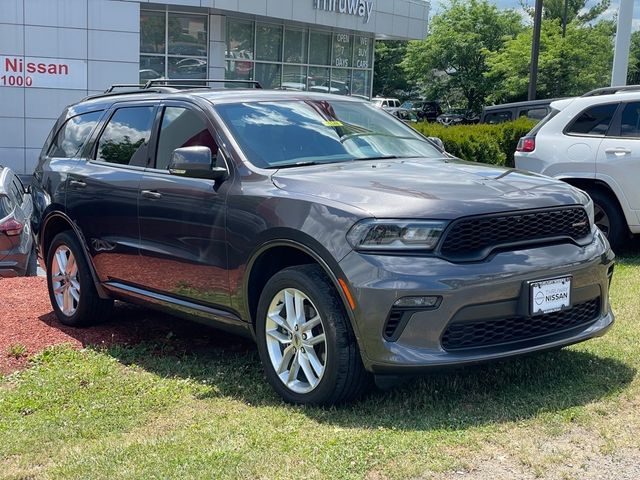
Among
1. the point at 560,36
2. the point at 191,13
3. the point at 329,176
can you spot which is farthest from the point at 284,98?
the point at 560,36

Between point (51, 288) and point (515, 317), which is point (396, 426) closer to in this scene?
point (515, 317)

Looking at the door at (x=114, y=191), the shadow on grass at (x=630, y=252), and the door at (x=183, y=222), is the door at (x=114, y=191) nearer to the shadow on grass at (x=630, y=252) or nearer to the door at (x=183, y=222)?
the door at (x=183, y=222)

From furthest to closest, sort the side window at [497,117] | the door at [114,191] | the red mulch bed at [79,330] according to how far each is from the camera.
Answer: the side window at [497,117] < the red mulch bed at [79,330] < the door at [114,191]

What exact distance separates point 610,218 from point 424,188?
516 cm

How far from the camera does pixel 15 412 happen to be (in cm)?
486

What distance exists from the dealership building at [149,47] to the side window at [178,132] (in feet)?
48.3

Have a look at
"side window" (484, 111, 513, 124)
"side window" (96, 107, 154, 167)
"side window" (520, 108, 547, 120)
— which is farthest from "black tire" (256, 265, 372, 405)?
"side window" (484, 111, 513, 124)

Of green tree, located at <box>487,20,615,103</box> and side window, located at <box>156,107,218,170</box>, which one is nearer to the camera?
side window, located at <box>156,107,218,170</box>

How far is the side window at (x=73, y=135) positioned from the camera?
6871mm

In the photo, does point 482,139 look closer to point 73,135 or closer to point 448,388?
point 73,135

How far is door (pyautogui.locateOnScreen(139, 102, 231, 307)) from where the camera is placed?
16.8 ft

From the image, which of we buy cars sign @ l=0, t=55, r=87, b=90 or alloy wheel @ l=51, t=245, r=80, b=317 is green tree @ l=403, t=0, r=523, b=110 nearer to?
we buy cars sign @ l=0, t=55, r=87, b=90

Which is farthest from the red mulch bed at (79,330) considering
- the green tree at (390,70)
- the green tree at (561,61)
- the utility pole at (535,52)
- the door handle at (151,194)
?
the green tree at (390,70)

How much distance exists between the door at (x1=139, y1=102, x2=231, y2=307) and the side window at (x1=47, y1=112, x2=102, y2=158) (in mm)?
1210
